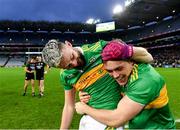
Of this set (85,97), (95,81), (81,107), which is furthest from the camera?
(95,81)

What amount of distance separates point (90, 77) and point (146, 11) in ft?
260

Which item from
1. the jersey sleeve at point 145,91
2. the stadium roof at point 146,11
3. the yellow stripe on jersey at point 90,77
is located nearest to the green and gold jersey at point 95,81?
the yellow stripe on jersey at point 90,77

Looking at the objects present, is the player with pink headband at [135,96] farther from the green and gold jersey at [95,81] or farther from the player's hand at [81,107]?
the green and gold jersey at [95,81]

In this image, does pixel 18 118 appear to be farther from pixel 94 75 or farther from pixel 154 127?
pixel 154 127

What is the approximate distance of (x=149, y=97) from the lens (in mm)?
3479

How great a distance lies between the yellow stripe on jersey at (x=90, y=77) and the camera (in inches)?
192

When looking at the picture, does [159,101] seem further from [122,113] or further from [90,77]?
[90,77]

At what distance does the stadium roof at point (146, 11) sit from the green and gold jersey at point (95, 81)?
222ft

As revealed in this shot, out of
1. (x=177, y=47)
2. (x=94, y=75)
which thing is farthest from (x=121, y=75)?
(x=177, y=47)

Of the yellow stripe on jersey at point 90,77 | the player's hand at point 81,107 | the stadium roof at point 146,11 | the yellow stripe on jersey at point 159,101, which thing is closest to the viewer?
the yellow stripe on jersey at point 159,101

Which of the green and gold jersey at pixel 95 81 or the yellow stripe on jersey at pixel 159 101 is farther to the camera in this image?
the green and gold jersey at pixel 95 81

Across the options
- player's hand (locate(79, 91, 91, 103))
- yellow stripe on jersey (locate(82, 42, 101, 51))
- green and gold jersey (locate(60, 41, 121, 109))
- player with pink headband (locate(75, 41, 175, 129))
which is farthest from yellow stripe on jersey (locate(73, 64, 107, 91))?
player with pink headband (locate(75, 41, 175, 129))

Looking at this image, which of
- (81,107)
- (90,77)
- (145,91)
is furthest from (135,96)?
(90,77)

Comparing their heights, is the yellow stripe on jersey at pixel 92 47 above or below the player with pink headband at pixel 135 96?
above
